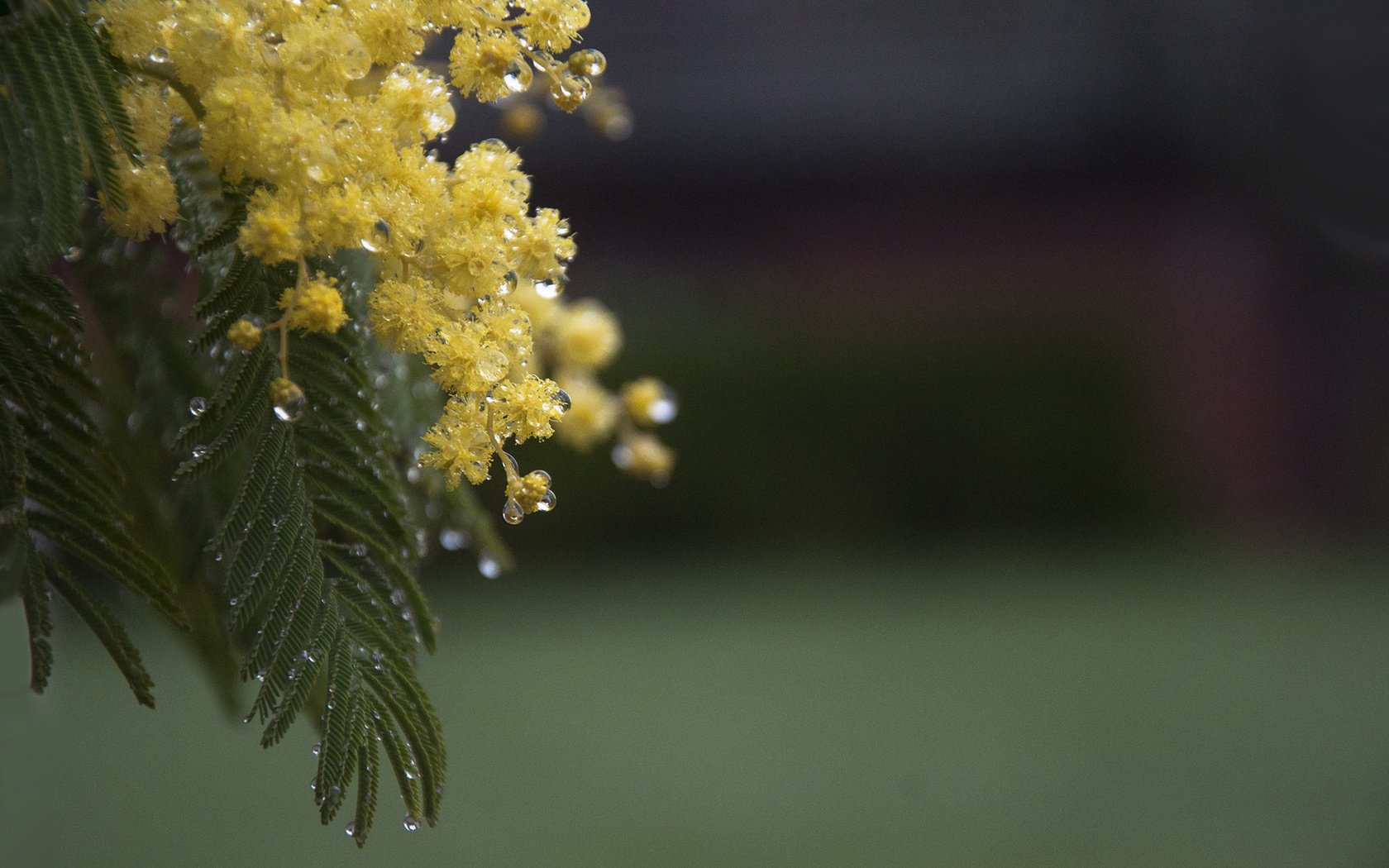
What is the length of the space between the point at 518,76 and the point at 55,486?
1.15 feet

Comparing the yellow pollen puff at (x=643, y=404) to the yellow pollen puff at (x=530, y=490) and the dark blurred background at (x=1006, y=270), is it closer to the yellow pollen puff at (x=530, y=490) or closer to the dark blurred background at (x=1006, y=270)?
the yellow pollen puff at (x=530, y=490)

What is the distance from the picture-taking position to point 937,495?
5270 millimetres

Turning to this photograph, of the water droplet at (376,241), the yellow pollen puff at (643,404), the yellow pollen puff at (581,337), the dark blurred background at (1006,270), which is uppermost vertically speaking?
the dark blurred background at (1006,270)

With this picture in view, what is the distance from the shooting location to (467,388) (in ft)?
2.02

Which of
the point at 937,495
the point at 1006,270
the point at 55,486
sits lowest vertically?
→ the point at 55,486

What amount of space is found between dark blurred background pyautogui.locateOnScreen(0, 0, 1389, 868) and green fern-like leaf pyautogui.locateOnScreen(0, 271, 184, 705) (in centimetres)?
246

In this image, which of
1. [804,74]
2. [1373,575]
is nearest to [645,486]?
[804,74]

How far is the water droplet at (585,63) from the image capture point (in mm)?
656

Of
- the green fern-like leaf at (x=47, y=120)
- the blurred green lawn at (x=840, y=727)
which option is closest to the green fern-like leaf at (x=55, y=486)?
the green fern-like leaf at (x=47, y=120)

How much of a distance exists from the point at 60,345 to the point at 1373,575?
550 centimetres

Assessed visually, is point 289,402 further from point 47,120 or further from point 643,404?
point 643,404

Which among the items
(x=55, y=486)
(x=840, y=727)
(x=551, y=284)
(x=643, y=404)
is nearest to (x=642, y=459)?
(x=643, y=404)

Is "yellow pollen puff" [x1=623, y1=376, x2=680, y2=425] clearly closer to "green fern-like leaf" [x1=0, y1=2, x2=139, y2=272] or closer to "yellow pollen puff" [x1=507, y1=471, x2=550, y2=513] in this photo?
"yellow pollen puff" [x1=507, y1=471, x2=550, y2=513]

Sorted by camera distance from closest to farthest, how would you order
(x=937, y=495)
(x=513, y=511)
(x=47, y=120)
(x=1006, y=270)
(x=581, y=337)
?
(x=47, y=120), (x=513, y=511), (x=581, y=337), (x=937, y=495), (x=1006, y=270)
